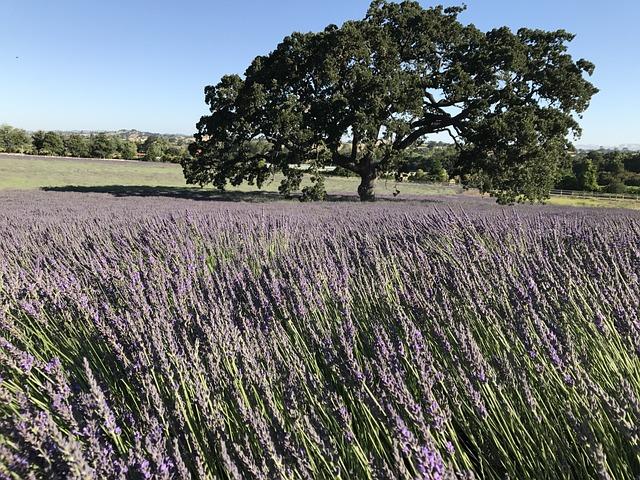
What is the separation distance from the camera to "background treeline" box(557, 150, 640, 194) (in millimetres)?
40219

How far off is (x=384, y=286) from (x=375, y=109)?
12.5 metres

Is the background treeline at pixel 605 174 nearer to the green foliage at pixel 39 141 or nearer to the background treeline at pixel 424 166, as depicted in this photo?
the background treeline at pixel 424 166

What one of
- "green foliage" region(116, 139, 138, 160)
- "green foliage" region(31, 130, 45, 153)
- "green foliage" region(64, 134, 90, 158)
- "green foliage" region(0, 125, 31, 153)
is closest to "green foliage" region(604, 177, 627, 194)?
"green foliage" region(116, 139, 138, 160)

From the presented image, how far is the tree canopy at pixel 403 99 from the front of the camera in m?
14.4

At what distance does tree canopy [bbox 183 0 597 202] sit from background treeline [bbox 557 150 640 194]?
76.6ft

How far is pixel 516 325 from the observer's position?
156cm

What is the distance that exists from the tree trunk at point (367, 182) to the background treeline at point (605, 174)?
84.1 feet

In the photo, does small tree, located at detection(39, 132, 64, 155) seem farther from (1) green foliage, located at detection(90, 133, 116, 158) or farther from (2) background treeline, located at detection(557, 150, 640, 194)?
(2) background treeline, located at detection(557, 150, 640, 194)

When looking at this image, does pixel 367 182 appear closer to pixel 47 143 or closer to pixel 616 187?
pixel 616 187

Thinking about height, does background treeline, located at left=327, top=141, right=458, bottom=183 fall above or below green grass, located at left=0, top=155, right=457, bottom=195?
above

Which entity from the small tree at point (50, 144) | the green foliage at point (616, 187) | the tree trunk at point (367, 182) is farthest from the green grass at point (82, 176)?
the green foliage at point (616, 187)

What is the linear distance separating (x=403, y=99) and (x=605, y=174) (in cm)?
4065

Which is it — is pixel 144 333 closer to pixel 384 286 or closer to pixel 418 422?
pixel 418 422

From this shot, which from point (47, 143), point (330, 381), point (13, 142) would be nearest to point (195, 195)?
point (330, 381)
